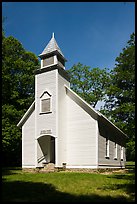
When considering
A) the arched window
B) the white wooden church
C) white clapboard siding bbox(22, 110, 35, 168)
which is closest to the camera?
the white wooden church

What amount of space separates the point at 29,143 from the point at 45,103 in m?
4.17

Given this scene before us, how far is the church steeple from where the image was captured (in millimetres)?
20547

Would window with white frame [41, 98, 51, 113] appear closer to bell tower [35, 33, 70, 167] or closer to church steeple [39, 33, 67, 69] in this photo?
bell tower [35, 33, 70, 167]

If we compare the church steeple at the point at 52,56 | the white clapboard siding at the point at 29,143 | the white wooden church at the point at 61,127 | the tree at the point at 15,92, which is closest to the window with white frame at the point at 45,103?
the white wooden church at the point at 61,127

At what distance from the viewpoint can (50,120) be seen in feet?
64.2

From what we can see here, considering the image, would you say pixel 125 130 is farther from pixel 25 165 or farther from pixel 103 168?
pixel 25 165

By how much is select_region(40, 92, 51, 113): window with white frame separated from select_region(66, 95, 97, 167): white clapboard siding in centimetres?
172

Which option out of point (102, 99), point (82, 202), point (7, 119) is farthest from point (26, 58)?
point (82, 202)

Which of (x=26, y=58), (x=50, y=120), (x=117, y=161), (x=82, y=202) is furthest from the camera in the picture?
(x=26, y=58)

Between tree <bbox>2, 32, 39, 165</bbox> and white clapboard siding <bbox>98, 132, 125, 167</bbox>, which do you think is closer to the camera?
white clapboard siding <bbox>98, 132, 125, 167</bbox>

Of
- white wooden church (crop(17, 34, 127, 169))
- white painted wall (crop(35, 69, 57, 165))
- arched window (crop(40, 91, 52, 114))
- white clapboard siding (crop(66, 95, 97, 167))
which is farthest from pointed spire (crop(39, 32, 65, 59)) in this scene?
white clapboard siding (crop(66, 95, 97, 167))

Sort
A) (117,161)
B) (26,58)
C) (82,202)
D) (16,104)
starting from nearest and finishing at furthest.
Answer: (82,202), (117,161), (16,104), (26,58)

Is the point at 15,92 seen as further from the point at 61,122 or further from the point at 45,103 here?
the point at 61,122

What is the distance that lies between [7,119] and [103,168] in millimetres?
12943
